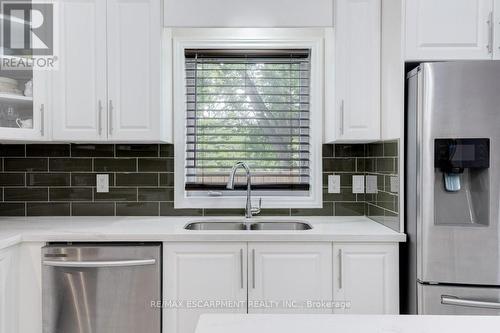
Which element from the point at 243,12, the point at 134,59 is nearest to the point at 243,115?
the point at 243,12

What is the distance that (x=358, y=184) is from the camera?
8.68ft

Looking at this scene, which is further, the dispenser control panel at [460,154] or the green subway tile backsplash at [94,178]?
the green subway tile backsplash at [94,178]

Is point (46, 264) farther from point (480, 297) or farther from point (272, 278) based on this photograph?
point (480, 297)

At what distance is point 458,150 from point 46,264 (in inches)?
83.1

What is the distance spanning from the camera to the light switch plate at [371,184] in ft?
8.02

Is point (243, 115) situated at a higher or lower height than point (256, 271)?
higher

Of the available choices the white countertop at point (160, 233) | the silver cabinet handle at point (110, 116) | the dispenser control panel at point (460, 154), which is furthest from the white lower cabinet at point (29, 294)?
the dispenser control panel at point (460, 154)

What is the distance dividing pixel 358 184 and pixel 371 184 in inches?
5.2

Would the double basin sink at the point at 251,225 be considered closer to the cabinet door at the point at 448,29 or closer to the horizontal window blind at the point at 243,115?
the horizontal window blind at the point at 243,115

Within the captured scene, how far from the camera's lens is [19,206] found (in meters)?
2.60

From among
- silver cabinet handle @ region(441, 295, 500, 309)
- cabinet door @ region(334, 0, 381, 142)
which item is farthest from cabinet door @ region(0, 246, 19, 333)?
silver cabinet handle @ region(441, 295, 500, 309)

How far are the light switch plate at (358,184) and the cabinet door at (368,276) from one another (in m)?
0.68

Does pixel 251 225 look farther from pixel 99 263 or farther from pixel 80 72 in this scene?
pixel 80 72

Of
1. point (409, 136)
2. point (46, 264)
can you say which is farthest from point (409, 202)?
point (46, 264)
